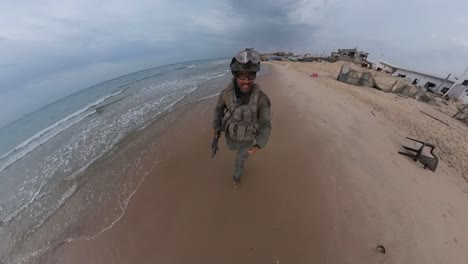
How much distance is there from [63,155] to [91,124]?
3742 millimetres

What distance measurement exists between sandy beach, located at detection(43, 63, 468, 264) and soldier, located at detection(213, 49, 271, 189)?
1.69 m

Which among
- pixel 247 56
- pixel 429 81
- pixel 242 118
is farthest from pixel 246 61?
pixel 429 81

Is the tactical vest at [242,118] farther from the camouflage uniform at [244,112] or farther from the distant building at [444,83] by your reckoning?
the distant building at [444,83]

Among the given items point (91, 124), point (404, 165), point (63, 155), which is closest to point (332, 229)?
point (404, 165)

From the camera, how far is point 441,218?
4.07 meters

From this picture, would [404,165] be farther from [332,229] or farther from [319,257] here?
[319,257]

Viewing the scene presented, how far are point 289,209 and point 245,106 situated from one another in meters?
2.52

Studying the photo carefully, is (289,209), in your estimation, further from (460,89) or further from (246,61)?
(460,89)

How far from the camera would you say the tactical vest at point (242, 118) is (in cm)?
301

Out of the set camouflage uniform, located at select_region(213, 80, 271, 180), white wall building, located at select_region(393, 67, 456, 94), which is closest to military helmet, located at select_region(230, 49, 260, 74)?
camouflage uniform, located at select_region(213, 80, 271, 180)

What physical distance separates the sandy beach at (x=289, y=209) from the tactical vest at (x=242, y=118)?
171 centimetres

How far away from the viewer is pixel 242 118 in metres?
3.12

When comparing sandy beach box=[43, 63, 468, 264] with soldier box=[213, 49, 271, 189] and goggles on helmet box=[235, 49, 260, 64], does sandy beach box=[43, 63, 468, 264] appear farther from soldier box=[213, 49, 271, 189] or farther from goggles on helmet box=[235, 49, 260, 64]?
goggles on helmet box=[235, 49, 260, 64]

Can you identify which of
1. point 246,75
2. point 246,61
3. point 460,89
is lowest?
point 460,89
